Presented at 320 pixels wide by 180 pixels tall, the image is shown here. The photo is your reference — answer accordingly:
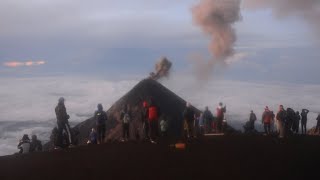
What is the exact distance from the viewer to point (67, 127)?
18.6m

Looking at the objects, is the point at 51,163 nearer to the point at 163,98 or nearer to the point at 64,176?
the point at 64,176

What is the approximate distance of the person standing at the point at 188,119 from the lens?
2041cm

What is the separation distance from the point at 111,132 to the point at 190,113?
3000 cm

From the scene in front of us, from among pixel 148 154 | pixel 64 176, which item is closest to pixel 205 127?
pixel 148 154

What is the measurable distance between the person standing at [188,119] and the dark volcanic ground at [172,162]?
629 millimetres

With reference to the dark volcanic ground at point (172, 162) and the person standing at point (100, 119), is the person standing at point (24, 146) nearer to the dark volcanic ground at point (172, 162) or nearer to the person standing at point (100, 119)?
the dark volcanic ground at point (172, 162)

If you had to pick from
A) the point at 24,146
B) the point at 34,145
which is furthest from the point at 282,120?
the point at 24,146

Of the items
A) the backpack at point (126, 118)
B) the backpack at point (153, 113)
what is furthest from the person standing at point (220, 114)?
the backpack at point (126, 118)

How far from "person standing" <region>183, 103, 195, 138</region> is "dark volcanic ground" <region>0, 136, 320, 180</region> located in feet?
2.06

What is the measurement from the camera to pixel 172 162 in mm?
16172

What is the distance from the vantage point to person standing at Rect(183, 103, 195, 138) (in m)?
20.4

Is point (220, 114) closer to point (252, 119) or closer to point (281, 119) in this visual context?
point (281, 119)

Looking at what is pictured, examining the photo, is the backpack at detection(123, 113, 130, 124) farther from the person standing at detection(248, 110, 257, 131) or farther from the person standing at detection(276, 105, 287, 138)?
the person standing at detection(248, 110, 257, 131)

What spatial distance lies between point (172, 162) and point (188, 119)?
15.4 feet
